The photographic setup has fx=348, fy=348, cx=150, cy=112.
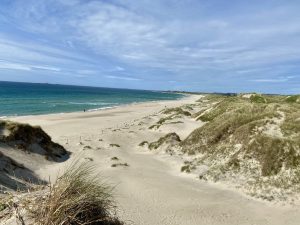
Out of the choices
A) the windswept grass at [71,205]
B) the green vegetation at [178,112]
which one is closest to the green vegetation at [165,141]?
the windswept grass at [71,205]

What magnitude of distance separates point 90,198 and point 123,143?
3096 cm

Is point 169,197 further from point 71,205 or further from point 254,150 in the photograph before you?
point 71,205

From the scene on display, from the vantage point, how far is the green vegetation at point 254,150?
21.7 metres

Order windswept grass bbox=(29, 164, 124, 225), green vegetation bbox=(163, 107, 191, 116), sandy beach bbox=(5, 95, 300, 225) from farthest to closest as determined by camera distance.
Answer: green vegetation bbox=(163, 107, 191, 116) → sandy beach bbox=(5, 95, 300, 225) → windswept grass bbox=(29, 164, 124, 225)

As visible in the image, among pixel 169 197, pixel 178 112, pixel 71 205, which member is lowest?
pixel 169 197

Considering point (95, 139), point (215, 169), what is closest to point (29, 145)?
point (95, 139)

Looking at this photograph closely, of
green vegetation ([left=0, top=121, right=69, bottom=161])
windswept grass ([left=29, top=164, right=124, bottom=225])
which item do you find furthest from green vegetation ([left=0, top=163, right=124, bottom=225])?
green vegetation ([left=0, top=121, right=69, bottom=161])

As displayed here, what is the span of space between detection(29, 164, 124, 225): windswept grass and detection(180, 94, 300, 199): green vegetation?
14.6 m

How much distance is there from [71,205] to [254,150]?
19482 mm

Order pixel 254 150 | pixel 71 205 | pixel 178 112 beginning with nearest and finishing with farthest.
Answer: pixel 71 205
pixel 254 150
pixel 178 112

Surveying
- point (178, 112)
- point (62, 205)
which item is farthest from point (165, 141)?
point (178, 112)

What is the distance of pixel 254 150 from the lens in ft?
81.1

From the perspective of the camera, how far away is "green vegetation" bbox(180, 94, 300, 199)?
71.2 feet

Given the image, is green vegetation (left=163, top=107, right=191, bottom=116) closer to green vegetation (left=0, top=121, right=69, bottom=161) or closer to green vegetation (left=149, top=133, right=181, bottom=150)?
green vegetation (left=149, top=133, right=181, bottom=150)
